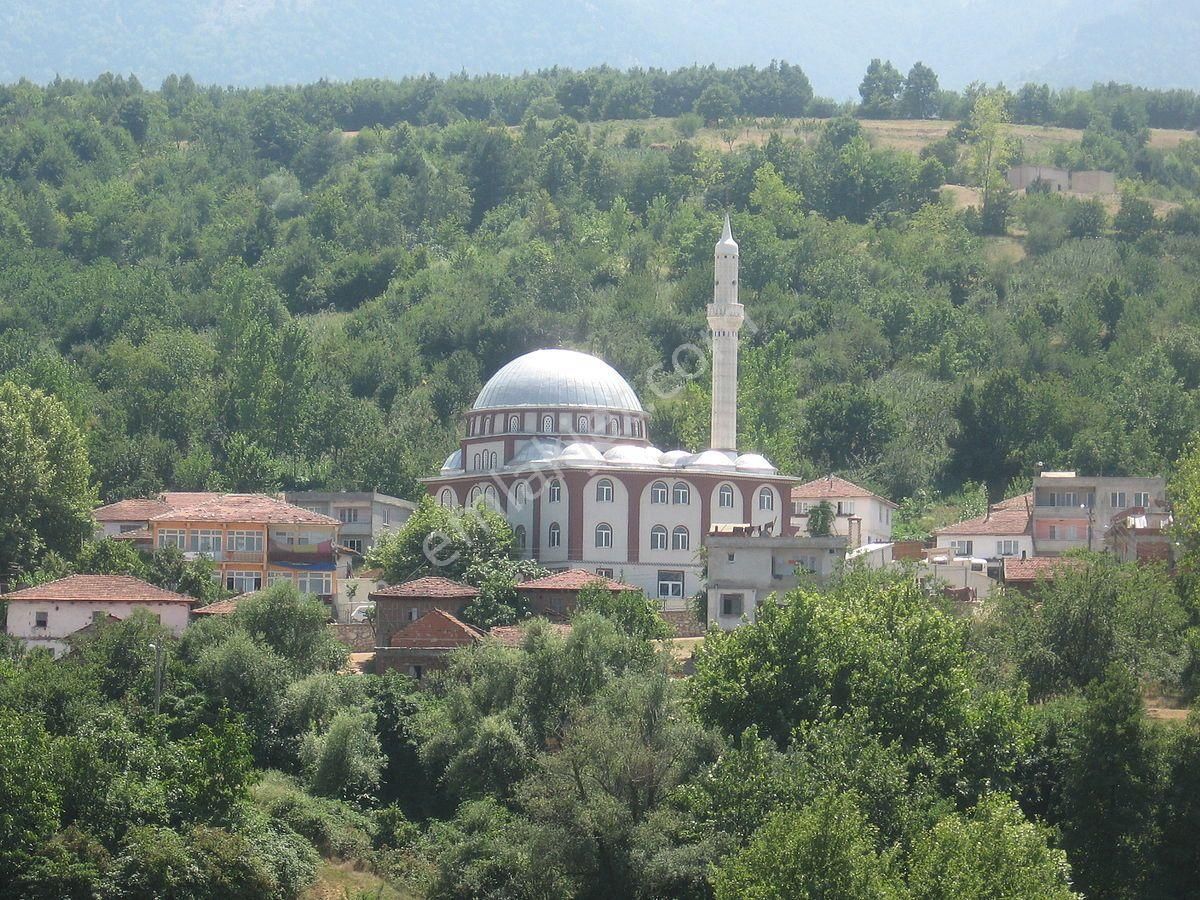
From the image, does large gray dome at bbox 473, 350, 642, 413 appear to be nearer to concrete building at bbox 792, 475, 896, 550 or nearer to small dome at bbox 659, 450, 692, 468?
small dome at bbox 659, 450, 692, 468

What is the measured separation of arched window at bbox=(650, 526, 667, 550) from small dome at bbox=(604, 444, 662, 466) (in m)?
2.29

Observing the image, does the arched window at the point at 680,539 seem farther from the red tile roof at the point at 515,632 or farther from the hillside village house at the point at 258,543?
the red tile roof at the point at 515,632

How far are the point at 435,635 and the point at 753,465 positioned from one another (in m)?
22.0

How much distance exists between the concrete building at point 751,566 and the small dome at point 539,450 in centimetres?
1188

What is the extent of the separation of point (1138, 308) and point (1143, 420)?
19815mm

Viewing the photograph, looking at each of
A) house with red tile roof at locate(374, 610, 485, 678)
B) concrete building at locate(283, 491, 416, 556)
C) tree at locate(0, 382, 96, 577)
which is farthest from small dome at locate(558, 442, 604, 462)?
house with red tile roof at locate(374, 610, 485, 678)

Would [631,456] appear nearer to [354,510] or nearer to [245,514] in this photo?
[354,510]

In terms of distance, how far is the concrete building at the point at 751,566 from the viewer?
235 feet

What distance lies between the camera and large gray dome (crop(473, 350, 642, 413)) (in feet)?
281

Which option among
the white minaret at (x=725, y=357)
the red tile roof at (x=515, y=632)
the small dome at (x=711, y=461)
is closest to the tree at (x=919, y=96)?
the white minaret at (x=725, y=357)

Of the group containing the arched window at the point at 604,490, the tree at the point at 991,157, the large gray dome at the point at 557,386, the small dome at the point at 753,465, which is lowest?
the arched window at the point at 604,490

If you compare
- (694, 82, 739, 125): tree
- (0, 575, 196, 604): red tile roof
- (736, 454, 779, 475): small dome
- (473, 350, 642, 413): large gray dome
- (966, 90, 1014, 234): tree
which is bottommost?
(0, 575, 196, 604): red tile roof

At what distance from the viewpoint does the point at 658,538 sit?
8138 centimetres

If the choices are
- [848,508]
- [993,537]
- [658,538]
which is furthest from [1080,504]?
[658,538]
